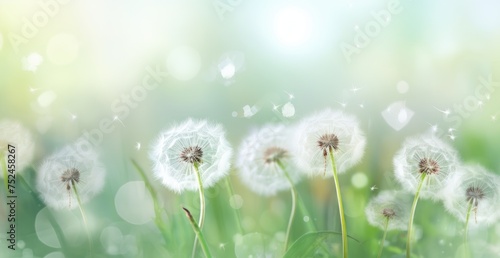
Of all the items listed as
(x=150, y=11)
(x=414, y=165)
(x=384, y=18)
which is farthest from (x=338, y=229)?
(x=150, y=11)

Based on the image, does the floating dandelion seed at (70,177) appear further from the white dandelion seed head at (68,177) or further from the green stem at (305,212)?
the green stem at (305,212)

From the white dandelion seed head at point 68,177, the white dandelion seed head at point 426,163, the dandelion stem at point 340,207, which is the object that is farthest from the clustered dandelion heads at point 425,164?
the white dandelion seed head at point 68,177

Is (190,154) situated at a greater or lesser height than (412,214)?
greater

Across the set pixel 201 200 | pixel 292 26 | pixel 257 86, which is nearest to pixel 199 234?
pixel 201 200

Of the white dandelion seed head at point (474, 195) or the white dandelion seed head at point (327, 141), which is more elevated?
the white dandelion seed head at point (327, 141)

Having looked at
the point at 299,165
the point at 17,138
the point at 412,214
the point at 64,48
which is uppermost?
the point at 64,48

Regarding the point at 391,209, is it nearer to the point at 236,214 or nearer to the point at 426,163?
the point at 426,163

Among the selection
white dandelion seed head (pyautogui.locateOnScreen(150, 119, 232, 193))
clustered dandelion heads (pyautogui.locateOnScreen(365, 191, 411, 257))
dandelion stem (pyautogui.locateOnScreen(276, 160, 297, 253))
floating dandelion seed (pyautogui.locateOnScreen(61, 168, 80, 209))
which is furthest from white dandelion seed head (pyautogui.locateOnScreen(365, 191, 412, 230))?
floating dandelion seed (pyautogui.locateOnScreen(61, 168, 80, 209))

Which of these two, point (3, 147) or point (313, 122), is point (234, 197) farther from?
point (3, 147)
